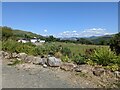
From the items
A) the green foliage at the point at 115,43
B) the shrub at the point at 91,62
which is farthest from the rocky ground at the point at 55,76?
the green foliage at the point at 115,43

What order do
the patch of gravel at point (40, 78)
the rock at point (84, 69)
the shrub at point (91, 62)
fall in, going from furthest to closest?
the shrub at point (91, 62), the rock at point (84, 69), the patch of gravel at point (40, 78)

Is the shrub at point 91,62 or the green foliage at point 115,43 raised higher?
the green foliage at point 115,43

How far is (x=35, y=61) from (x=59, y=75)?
8.57ft

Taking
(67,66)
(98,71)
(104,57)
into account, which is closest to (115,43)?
(104,57)

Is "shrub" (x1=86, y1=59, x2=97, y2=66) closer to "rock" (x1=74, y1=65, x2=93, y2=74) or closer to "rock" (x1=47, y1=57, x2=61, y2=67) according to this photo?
"rock" (x1=74, y1=65, x2=93, y2=74)

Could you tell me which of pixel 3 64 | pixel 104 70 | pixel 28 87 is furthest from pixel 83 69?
pixel 3 64

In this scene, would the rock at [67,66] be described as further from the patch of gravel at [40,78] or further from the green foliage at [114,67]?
the green foliage at [114,67]

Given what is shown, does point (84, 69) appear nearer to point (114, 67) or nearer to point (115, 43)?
point (114, 67)

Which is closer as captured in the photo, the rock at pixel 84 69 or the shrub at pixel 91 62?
the rock at pixel 84 69

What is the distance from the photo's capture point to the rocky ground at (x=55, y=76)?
332 inches

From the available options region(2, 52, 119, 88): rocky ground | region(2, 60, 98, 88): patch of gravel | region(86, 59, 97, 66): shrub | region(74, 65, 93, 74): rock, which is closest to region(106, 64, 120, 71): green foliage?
region(2, 52, 119, 88): rocky ground

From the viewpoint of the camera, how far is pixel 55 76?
9539 millimetres

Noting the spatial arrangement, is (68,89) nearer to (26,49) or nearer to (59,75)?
(59,75)

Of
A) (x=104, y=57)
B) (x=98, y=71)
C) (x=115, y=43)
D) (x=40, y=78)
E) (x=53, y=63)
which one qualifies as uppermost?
(x=115, y=43)
